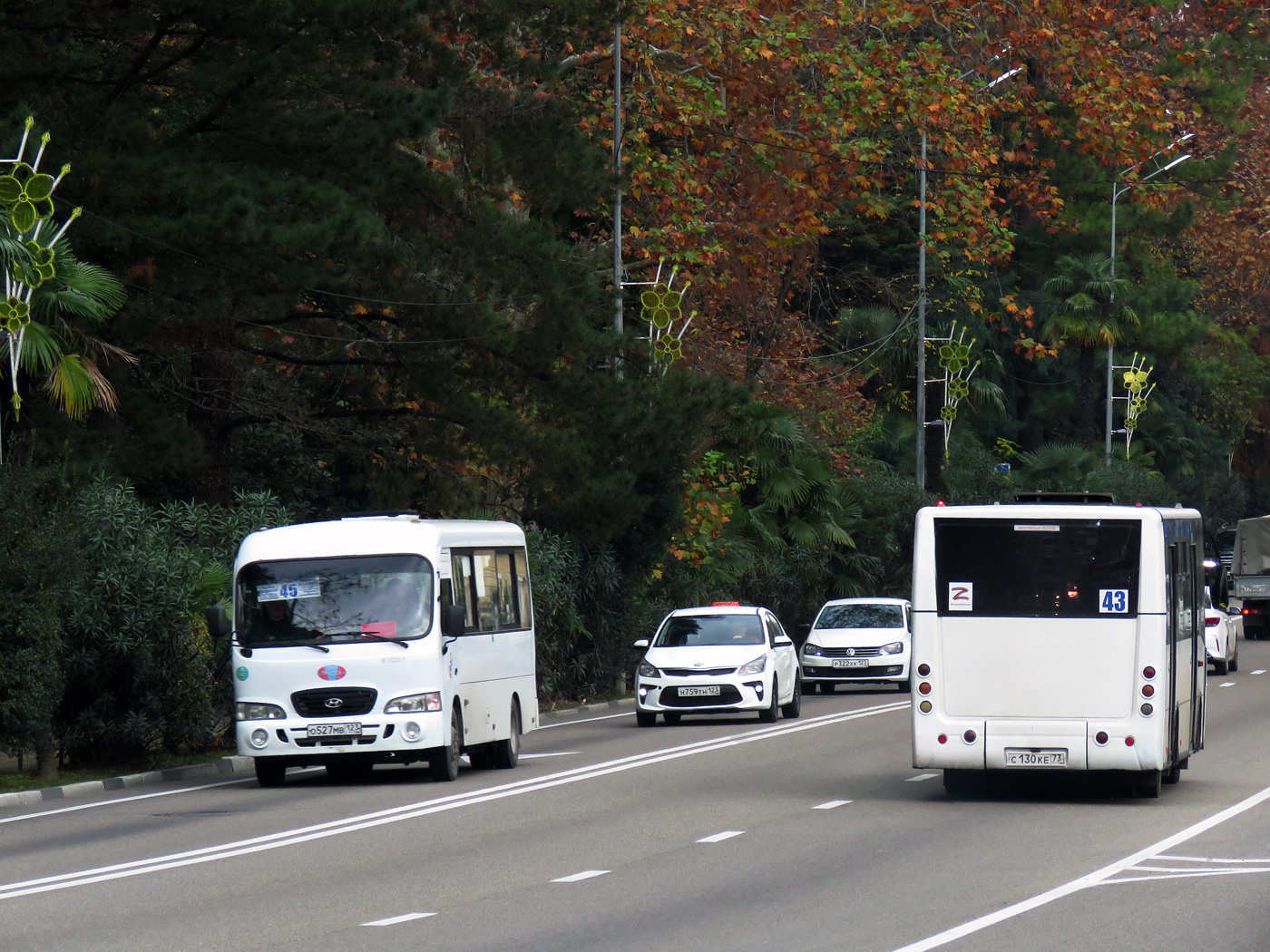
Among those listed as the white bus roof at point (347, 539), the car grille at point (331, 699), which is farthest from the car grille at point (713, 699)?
the car grille at point (331, 699)

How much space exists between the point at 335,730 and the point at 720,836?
5.40 m

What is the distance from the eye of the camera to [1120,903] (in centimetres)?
1035

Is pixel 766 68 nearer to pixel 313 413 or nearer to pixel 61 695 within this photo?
pixel 313 413

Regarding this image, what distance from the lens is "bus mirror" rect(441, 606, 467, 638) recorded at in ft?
59.3

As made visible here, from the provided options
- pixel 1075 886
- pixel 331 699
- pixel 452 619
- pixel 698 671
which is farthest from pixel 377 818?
pixel 698 671

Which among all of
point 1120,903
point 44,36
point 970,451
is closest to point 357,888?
point 1120,903

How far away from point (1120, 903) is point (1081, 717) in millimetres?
5231

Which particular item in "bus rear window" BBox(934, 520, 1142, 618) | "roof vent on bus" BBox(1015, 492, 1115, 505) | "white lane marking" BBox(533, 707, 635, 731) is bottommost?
"white lane marking" BBox(533, 707, 635, 731)

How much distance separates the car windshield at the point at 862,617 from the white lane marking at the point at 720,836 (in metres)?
21.0

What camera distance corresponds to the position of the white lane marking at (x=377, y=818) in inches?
468

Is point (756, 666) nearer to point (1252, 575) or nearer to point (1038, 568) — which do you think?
point (1038, 568)

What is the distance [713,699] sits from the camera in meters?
25.6

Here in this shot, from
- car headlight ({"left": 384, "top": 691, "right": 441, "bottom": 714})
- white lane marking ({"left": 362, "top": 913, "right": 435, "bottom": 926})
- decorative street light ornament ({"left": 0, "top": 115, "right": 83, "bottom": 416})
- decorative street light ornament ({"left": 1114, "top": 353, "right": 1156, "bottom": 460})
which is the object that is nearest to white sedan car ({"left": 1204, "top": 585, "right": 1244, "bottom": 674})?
car headlight ({"left": 384, "top": 691, "right": 441, "bottom": 714})

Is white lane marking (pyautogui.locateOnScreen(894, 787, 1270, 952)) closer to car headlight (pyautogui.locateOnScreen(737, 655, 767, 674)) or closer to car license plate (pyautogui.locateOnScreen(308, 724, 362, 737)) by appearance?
car license plate (pyautogui.locateOnScreen(308, 724, 362, 737))
